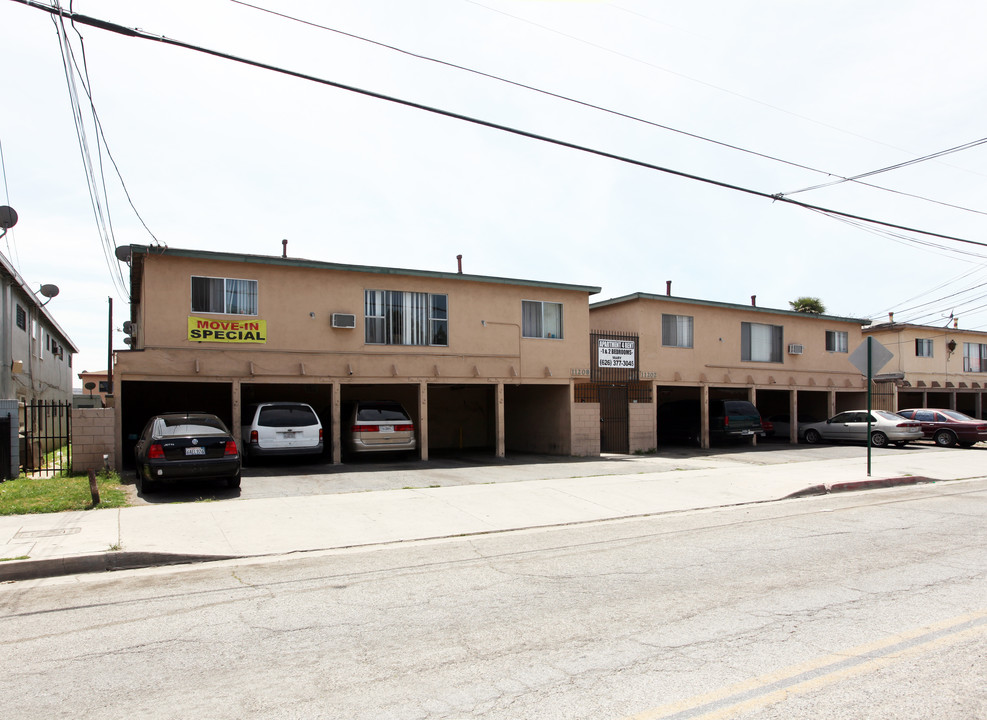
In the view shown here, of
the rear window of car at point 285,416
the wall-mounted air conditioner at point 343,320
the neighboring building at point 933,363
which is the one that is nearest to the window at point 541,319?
the wall-mounted air conditioner at point 343,320

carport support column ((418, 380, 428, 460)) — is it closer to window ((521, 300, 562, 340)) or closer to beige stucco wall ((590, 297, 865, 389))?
window ((521, 300, 562, 340))

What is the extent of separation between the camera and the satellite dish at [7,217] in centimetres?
1716

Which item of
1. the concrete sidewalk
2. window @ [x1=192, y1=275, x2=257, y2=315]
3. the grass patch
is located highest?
window @ [x1=192, y1=275, x2=257, y2=315]

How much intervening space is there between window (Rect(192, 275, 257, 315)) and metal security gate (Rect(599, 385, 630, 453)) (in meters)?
11.6

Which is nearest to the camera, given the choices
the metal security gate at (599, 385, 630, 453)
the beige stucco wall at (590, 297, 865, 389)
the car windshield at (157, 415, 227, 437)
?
the car windshield at (157, 415, 227, 437)

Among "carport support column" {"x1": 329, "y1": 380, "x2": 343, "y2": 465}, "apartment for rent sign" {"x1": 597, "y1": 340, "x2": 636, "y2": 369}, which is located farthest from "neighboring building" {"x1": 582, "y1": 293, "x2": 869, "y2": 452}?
"carport support column" {"x1": 329, "y1": 380, "x2": 343, "y2": 465}

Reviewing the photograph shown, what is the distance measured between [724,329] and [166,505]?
1994cm

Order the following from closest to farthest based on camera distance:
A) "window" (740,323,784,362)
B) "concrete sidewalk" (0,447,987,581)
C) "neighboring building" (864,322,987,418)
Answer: "concrete sidewalk" (0,447,987,581) < "window" (740,323,784,362) < "neighboring building" (864,322,987,418)

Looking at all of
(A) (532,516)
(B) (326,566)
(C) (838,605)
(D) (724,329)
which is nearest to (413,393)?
(D) (724,329)

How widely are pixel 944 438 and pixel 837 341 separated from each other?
18.2 ft

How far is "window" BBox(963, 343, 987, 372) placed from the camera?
36312mm

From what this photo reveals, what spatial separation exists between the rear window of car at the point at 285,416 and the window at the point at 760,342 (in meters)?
16.7

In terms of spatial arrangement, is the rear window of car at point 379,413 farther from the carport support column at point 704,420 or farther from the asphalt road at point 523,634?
the carport support column at point 704,420

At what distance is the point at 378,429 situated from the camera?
656 inches
